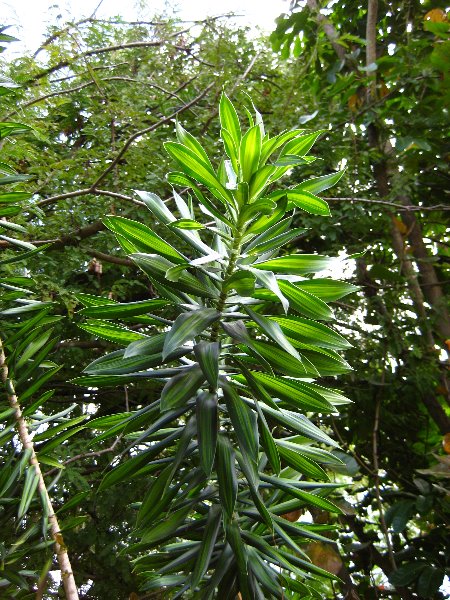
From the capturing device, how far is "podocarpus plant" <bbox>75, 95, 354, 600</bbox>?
A: 2.39 feet

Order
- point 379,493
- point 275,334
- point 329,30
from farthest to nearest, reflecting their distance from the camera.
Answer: point 329,30 → point 379,493 → point 275,334

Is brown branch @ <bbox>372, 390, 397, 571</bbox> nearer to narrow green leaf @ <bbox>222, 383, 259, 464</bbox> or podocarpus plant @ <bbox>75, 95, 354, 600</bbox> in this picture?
podocarpus plant @ <bbox>75, 95, 354, 600</bbox>

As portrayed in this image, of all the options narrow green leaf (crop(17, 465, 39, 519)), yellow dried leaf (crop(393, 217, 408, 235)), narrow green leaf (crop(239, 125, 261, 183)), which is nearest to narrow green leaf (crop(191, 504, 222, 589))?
narrow green leaf (crop(17, 465, 39, 519))

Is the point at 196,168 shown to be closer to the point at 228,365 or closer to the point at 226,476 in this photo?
the point at 228,365

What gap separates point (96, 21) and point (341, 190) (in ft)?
3.21

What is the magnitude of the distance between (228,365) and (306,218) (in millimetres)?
1115

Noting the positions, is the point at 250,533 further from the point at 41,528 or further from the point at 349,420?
the point at 349,420

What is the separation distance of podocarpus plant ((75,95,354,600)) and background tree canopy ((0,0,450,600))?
419mm

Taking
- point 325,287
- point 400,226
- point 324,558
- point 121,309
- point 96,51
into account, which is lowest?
point 324,558

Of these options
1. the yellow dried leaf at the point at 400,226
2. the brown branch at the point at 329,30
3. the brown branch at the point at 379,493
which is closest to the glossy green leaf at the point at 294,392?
the brown branch at the point at 379,493

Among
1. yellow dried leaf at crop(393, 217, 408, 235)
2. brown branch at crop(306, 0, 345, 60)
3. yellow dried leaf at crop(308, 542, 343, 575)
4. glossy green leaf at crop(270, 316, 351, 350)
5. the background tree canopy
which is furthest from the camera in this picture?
brown branch at crop(306, 0, 345, 60)

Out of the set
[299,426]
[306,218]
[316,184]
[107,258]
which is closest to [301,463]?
[299,426]

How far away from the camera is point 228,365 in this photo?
33.5 inches

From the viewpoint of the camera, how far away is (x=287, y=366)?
0.74 metres
